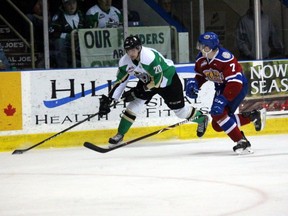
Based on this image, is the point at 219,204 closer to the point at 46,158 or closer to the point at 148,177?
the point at 148,177

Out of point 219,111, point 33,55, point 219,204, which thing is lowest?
point 219,204

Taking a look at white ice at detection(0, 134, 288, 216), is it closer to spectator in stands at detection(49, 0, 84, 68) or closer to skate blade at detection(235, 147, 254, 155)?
skate blade at detection(235, 147, 254, 155)

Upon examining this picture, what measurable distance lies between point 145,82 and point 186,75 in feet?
3.64

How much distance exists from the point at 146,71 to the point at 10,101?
1.41 metres

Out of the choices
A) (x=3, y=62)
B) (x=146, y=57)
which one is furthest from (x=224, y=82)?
(x=3, y=62)

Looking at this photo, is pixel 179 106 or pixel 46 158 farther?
pixel 179 106

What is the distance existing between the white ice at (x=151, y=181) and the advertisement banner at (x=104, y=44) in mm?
924

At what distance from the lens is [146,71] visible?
8.42m

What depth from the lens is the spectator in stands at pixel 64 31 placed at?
927 cm

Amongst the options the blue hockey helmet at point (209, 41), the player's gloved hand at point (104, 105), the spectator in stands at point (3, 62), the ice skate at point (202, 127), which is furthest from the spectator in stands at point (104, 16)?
the blue hockey helmet at point (209, 41)

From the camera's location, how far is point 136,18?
969cm

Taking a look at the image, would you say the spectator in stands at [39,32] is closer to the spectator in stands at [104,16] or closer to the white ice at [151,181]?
the spectator in stands at [104,16]

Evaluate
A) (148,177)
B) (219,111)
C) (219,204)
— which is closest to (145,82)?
(219,111)

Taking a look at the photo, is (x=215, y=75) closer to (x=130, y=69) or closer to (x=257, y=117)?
(x=257, y=117)
